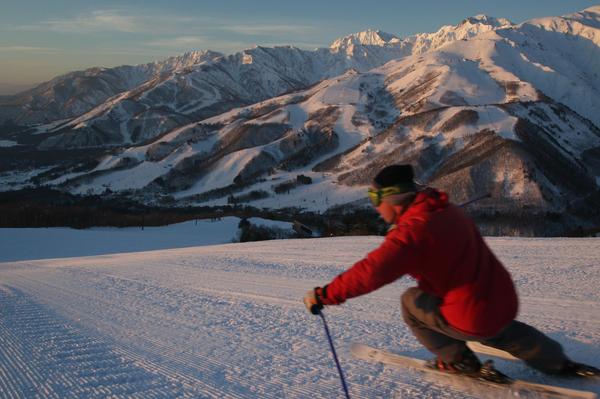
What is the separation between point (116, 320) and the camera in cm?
776

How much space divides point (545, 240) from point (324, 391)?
11.1 metres

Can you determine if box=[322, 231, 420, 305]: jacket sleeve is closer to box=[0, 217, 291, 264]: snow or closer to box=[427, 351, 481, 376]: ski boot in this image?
box=[427, 351, 481, 376]: ski boot

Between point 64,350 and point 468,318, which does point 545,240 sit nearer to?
point 468,318

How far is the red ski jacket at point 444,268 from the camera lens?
12.6 ft

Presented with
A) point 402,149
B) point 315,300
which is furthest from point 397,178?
point 402,149

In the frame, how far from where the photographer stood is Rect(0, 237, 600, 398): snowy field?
5008 mm

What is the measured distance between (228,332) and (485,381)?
349 centimetres

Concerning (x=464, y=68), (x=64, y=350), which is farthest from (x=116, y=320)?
(x=464, y=68)

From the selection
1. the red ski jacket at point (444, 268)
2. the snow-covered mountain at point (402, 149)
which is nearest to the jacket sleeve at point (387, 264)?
the red ski jacket at point (444, 268)

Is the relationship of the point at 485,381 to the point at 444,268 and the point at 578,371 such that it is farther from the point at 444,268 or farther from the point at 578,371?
the point at 444,268

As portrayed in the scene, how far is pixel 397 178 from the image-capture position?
4.05 metres

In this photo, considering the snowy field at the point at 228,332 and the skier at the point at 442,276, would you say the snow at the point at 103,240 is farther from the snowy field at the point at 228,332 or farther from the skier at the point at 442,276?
the skier at the point at 442,276

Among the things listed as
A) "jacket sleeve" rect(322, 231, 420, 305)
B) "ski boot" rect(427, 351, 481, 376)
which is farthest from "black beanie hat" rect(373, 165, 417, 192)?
"ski boot" rect(427, 351, 481, 376)

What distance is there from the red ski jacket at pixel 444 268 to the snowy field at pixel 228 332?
0.85m
